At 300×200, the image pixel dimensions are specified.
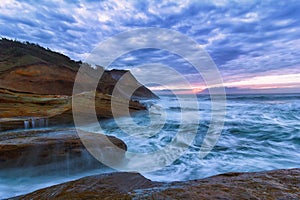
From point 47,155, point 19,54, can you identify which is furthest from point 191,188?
point 19,54

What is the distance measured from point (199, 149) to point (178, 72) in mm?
4299

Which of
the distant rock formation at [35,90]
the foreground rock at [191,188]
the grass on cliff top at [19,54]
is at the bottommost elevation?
the foreground rock at [191,188]

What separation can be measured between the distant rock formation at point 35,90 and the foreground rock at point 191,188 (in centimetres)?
419

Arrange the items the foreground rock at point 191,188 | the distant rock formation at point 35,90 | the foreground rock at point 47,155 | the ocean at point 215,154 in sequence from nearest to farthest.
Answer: the foreground rock at point 191,188 → the ocean at point 215,154 → the foreground rock at point 47,155 → the distant rock formation at point 35,90

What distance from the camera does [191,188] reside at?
1536 mm

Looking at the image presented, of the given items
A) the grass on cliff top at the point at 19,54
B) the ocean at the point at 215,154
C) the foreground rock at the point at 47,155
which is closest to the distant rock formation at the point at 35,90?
the grass on cliff top at the point at 19,54

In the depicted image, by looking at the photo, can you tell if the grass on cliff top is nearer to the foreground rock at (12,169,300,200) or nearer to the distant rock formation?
the distant rock formation

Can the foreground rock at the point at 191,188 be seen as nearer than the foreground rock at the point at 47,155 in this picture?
Yes

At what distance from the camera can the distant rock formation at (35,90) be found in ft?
19.4

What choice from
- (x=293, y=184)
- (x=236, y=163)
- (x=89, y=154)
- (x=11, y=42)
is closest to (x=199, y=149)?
(x=236, y=163)

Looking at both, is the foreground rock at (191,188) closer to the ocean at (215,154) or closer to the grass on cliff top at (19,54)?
the ocean at (215,154)

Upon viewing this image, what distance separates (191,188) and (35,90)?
1207 centimetres

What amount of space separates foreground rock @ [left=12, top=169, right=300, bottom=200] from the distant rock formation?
4.19 m

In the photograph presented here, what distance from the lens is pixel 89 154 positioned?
306 cm
